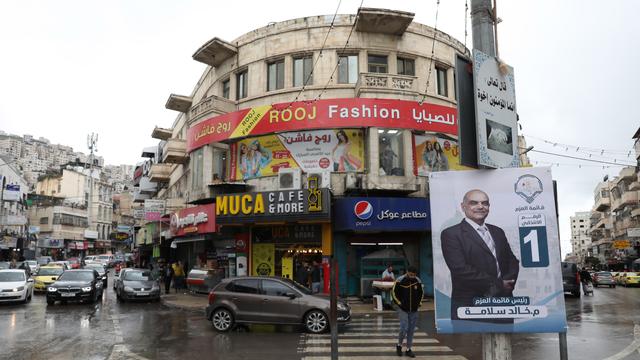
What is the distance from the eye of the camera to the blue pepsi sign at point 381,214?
2120 cm

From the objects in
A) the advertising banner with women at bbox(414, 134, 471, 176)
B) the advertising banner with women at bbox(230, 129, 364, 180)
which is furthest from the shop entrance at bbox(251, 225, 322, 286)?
the advertising banner with women at bbox(414, 134, 471, 176)

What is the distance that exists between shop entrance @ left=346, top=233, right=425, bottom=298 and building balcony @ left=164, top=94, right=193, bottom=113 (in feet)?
60.5

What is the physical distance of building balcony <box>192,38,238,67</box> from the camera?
26.0 meters

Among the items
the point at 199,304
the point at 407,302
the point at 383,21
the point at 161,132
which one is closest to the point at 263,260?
the point at 199,304

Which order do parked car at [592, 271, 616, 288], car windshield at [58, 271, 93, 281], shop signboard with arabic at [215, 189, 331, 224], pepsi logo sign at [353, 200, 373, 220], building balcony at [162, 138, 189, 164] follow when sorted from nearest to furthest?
shop signboard with arabic at [215, 189, 331, 224], pepsi logo sign at [353, 200, 373, 220], car windshield at [58, 271, 93, 281], building balcony at [162, 138, 189, 164], parked car at [592, 271, 616, 288]

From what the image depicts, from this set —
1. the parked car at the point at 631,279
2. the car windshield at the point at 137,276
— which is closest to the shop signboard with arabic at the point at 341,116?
the car windshield at the point at 137,276

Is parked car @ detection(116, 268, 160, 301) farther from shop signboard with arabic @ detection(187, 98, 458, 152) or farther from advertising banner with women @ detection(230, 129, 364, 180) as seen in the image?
shop signboard with arabic @ detection(187, 98, 458, 152)

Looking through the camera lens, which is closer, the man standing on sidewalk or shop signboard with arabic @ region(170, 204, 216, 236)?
the man standing on sidewalk

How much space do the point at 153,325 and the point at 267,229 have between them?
9578 millimetres

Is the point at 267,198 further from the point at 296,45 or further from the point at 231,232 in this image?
the point at 296,45

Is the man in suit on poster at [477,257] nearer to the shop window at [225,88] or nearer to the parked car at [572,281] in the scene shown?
the parked car at [572,281]

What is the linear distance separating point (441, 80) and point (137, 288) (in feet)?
58.9

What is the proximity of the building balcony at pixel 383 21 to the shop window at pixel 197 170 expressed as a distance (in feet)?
34.4

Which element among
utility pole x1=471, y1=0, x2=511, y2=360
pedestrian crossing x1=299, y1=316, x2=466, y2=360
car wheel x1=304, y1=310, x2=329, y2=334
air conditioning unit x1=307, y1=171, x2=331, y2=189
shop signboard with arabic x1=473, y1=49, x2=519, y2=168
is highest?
air conditioning unit x1=307, y1=171, x2=331, y2=189
